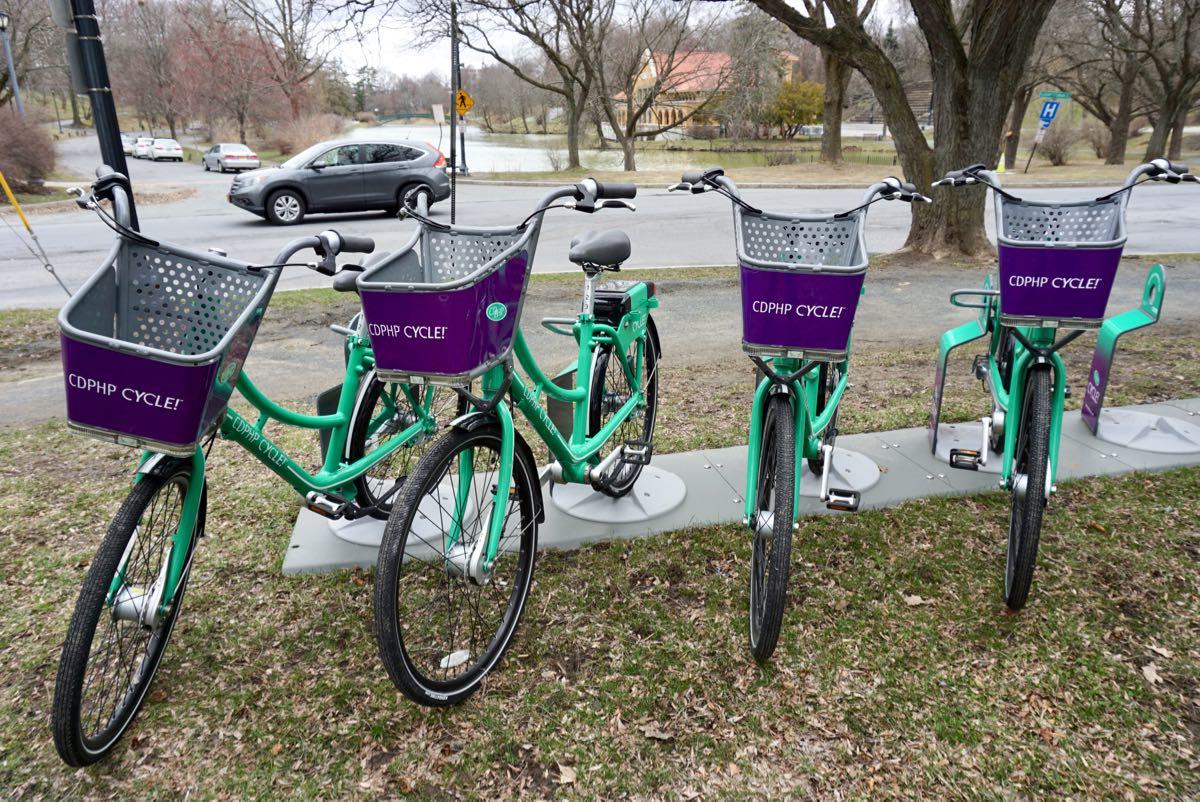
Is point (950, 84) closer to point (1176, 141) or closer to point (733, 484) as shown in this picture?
point (733, 484)

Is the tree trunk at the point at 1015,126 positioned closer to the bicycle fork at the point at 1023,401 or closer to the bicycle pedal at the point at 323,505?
the bicycle fork at the point at 1023,401

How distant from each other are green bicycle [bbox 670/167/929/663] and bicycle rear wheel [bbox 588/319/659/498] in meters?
0.86

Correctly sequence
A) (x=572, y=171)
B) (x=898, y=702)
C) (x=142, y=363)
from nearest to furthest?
(x=142, y=363) → (x=898, y=702) → (x=572, y=171)

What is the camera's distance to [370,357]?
10.6ft

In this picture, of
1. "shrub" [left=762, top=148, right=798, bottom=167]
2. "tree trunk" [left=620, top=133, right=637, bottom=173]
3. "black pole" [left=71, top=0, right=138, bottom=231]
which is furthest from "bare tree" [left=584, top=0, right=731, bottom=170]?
"black pole" [left=71, top=0, right=138, bottom=231]

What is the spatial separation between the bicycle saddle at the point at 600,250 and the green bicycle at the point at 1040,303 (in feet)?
4.54

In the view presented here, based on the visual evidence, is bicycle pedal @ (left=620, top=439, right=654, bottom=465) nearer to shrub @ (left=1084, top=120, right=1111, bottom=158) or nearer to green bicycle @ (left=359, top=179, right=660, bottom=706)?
green bicycle @ (left=359, top=179, right=660, bottom=706)

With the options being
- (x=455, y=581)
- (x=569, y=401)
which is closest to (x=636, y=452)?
(x=569, y=401)

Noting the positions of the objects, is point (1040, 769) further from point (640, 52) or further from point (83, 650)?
point (640, 52)

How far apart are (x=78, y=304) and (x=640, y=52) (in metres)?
30.6

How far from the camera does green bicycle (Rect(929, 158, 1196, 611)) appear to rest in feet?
9.28

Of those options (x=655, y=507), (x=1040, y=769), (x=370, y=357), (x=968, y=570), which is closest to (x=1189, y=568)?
(x=968, y=570)

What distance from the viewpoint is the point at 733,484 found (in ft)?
13.1

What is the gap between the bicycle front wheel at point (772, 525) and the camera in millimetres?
2508
